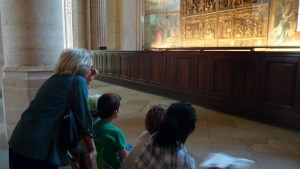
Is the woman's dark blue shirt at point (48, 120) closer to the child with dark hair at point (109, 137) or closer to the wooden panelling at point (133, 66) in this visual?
the child with dark hair at point (109, 137)

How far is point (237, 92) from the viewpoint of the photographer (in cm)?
542

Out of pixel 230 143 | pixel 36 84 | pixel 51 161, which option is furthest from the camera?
pixel 230 143

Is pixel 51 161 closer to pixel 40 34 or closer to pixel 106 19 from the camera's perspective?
pixel 40 34

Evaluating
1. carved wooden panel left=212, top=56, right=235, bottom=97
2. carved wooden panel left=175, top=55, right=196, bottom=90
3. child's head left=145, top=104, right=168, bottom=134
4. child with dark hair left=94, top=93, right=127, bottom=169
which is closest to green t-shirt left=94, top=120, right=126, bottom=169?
child with dark hair left=94, top=93, right=127, bottom=169

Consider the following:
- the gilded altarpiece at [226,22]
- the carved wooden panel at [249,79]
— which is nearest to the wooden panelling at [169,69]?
the carved wooden panel at [249,79]

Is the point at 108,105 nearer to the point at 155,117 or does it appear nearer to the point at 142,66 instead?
the point at 155,117

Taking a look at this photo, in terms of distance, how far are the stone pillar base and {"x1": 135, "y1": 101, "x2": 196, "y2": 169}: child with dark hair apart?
2520mm

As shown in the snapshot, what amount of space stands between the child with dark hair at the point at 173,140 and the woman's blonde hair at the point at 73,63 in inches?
30.1

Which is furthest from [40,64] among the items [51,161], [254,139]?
[254,139]

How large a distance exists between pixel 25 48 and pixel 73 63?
1944 millimetres

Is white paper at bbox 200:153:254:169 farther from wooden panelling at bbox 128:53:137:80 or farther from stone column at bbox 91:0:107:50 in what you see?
stone column at bbox 91:0:107:50

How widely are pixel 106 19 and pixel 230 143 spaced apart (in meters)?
11.7

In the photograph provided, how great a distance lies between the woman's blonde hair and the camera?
187 cm

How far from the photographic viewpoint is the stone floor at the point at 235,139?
3.37 metres
